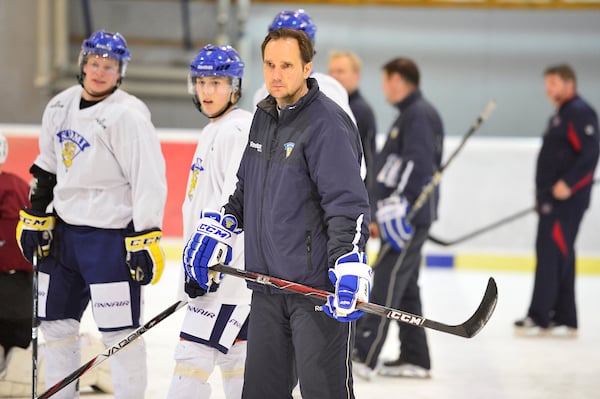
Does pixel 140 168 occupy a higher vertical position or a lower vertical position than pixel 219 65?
lower

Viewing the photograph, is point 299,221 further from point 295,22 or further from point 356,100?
point 356,100

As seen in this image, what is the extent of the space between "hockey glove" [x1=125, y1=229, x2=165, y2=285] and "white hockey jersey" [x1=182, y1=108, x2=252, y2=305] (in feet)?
0.51

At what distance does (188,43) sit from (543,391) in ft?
21.8

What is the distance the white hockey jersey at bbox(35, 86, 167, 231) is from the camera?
369 centimetres

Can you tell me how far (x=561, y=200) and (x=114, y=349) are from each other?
3.61 metres

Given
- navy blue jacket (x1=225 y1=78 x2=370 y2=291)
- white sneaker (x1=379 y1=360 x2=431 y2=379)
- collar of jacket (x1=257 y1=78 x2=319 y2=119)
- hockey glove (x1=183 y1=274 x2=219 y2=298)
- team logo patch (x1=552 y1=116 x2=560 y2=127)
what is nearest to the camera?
navy blue jacket (x1=225 y1=78 x2=370 y2=291)

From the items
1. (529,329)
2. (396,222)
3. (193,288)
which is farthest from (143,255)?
(529,329)

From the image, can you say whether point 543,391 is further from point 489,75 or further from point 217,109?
point 489,75

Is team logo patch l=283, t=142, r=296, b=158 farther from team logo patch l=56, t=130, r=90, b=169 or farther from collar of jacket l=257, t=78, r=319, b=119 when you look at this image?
team logo patch l=56, t=130, r=90, b=169

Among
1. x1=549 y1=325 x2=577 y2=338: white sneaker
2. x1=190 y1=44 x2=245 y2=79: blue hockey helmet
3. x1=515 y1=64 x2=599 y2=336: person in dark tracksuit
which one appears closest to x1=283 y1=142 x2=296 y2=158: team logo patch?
x1=190 y1=44 x2=245 y2=79: blue hockey helmet

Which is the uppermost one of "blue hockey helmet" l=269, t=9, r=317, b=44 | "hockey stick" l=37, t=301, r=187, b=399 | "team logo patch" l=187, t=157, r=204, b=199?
"blue hockey helmet" l=269, t=9, r=317, b=44

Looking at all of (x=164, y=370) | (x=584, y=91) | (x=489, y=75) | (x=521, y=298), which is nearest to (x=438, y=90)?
(x=489, y=75)

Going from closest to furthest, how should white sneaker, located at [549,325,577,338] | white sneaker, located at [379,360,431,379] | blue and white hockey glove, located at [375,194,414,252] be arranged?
blue and white hockey glove, located at [375,194,414,252] → white sneaker, located at [379,360,431,379] → white sneaker, located at [549,325,577,338]

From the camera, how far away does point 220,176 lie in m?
3.50
